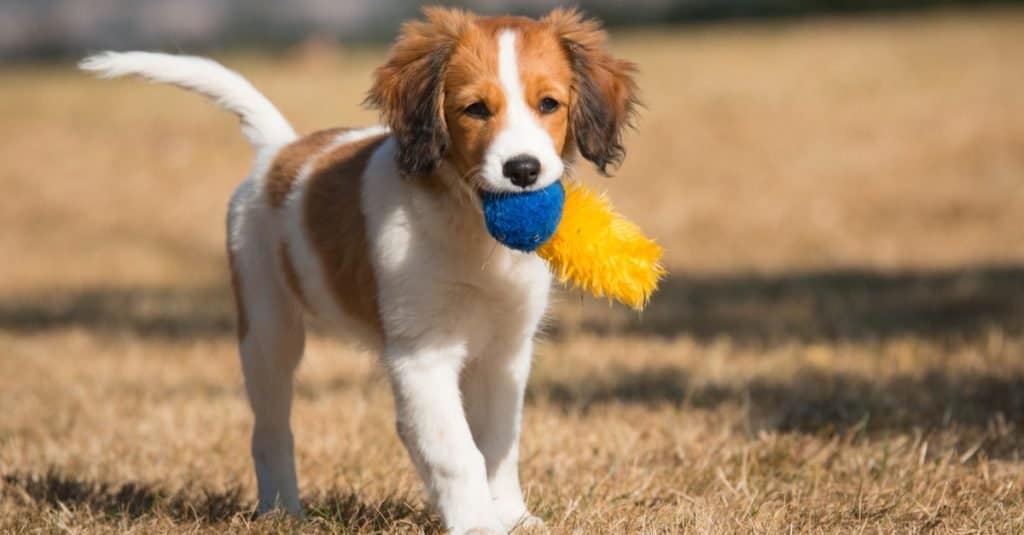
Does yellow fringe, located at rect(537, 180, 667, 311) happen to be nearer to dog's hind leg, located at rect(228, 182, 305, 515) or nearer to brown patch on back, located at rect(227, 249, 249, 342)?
dog's hind leg, located at rect(228, 182, 305, 515)

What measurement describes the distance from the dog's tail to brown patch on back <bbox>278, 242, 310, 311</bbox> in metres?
0.62

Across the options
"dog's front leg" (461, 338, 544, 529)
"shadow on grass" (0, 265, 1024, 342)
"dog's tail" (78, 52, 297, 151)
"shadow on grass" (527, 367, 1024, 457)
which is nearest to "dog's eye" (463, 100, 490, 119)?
"dog's front leg" (461, 338, 544, 529)

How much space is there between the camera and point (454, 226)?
3.62m

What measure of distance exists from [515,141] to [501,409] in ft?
3.30

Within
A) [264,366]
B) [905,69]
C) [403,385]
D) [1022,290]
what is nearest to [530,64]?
[403,385]

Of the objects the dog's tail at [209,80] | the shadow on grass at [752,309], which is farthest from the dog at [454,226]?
the shadow on grass at [752,309]

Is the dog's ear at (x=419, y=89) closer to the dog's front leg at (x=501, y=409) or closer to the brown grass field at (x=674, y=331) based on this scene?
the dog's front leg at (x=501, y=409)

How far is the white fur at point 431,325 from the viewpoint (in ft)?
11.5

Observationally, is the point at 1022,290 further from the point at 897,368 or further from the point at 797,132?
the point at 797,132

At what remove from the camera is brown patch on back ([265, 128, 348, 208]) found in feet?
14.3

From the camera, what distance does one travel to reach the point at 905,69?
18281mm

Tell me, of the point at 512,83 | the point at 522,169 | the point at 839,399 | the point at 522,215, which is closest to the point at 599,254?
the point at 522,215

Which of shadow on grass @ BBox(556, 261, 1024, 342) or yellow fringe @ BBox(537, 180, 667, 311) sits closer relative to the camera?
yellow fringe @ BBox(537, 180, 667, 311)

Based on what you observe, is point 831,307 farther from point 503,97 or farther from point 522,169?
point 522,169
